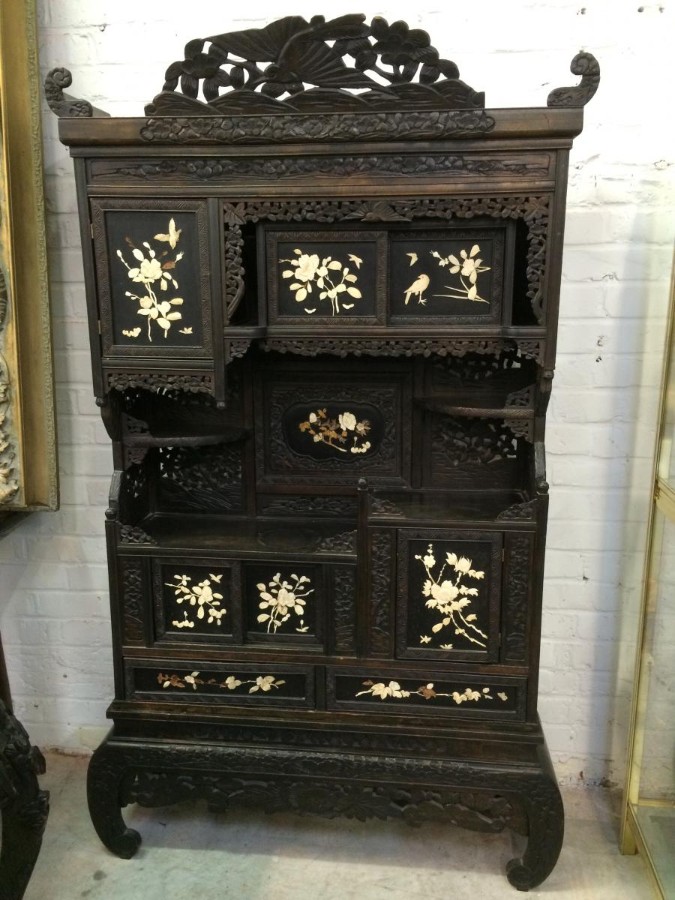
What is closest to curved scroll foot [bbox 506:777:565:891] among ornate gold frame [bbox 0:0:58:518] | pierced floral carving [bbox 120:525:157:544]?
pierced floral carving [bbox 120:525:157:544]

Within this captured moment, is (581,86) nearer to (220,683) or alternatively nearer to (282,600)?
(282,600)

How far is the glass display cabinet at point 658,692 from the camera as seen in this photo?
1.68 meters

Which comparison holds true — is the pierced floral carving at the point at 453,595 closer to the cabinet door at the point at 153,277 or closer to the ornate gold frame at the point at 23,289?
the cabinet door at the point at 153,277

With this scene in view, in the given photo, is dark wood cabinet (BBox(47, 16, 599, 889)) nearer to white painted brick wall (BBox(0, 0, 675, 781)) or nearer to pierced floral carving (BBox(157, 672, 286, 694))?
pierced floral carving (BBox(157, 672, 286, 694))

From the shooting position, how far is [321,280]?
5.07 feet

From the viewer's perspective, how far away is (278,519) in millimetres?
1893

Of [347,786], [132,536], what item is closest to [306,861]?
[347,786]

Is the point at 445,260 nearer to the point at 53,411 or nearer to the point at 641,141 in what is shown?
the point at 641,141

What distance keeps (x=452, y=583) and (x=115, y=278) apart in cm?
97

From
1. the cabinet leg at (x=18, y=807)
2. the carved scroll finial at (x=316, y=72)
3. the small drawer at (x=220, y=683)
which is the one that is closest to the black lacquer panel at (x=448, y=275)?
the carved scroll finial at (x=316, y=72)

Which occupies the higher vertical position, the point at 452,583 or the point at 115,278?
the point at 115,278

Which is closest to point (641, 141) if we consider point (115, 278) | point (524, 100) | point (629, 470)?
point (524, 100)

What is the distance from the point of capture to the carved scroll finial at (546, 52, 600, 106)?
4.45ft

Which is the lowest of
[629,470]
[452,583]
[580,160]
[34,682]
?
[34,682]
